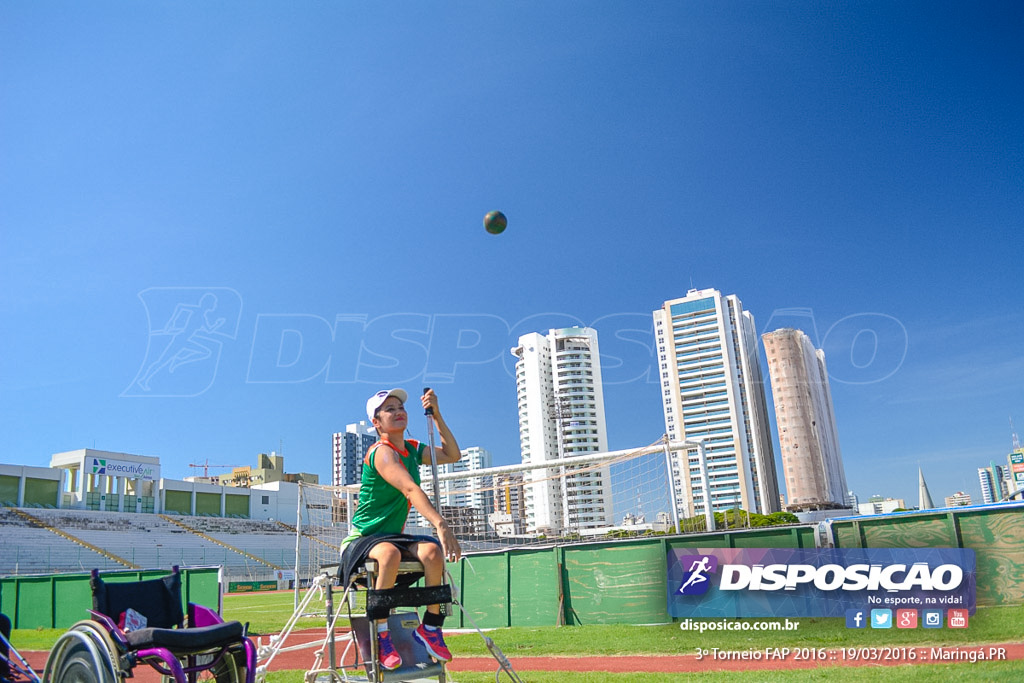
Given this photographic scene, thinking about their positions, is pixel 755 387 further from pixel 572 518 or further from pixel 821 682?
pixel 821 682

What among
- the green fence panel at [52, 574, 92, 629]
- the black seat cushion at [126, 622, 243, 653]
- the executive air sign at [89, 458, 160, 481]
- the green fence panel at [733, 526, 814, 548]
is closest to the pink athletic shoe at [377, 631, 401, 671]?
the black seat cushion at [126, 622, 243, 653]

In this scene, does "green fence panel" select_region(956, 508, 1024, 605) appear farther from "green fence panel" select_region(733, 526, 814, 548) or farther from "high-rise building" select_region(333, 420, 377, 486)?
"high-rise building" select_region(333, 420, 377, 486)

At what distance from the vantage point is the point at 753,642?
9.02 meters

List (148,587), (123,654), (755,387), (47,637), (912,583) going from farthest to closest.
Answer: (755,387) → (47,637) → (912,583) → (148,587) → (123,654)

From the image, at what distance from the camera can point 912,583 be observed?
8.73 m

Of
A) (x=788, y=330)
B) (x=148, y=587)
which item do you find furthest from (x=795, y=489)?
(x=148, y=587)

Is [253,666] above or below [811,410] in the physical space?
below

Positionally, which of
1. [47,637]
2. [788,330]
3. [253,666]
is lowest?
[47,637]

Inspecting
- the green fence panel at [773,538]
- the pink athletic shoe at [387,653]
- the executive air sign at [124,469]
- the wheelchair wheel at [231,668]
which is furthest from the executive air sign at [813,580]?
the executive air sign at [124,469]

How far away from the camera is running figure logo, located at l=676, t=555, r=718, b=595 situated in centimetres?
1133

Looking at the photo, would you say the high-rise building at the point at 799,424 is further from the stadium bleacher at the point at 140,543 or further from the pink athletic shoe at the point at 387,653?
the pink athletic shoe at the point at 387,653

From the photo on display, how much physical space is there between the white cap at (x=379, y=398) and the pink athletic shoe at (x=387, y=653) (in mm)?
1366

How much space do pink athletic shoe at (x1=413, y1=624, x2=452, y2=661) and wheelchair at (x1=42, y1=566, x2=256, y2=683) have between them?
1.27 meters

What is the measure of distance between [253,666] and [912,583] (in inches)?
312
